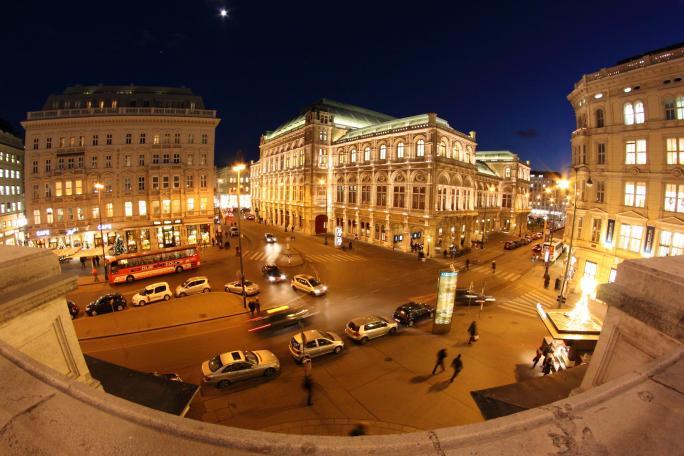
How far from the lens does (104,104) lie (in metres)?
41.1

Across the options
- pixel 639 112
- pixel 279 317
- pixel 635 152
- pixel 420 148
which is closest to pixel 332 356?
pixel 279 317

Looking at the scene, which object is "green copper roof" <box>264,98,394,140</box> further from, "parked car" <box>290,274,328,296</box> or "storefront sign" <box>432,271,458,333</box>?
"storefront sign" <box>432,271,458,333</box>

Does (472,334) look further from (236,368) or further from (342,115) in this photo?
(342,115)

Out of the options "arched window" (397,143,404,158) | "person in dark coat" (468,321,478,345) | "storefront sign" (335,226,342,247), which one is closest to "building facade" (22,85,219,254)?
"storefront sign" (335,226,342,247)

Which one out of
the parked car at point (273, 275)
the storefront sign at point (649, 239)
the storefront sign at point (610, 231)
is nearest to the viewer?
the storefront sign at point (649, 239)

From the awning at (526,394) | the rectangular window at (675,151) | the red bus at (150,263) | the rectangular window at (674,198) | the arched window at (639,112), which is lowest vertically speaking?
the red bus at (150,263)

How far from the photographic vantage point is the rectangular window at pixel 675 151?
19688 millimetres

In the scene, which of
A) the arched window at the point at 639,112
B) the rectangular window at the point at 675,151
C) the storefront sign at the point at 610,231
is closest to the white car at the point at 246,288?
the storefront sign at the point at 610,231

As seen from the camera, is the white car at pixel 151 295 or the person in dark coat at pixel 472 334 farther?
the white car at pixel 151 295

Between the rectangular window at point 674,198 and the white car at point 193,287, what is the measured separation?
33.3 meters

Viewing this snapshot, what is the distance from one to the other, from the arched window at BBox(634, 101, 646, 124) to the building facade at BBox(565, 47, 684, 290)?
0.18ft

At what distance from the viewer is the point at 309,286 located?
2570 centimetres

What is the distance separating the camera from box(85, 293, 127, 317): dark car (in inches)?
838

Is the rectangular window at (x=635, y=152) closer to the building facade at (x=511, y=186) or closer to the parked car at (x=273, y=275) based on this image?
the parked car at (x=273, y=275)
